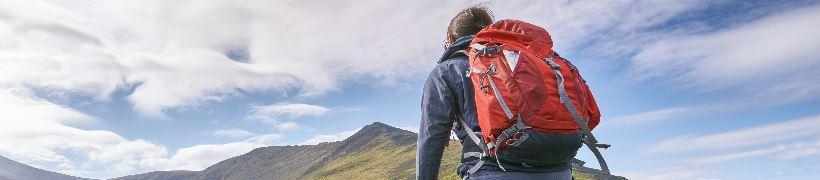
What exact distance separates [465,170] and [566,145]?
77 cm

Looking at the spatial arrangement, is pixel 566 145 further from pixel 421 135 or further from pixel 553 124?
pixel 421 135

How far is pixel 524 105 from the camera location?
162 inches

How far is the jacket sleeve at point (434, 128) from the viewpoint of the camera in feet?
14.6

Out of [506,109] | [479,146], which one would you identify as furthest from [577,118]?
[479,146]

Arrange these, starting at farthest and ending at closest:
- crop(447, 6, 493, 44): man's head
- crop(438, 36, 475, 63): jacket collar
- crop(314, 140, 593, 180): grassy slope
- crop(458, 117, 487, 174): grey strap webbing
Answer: crop(314, 140, 593, 180): grassy slope → crop(447, 6, 493, 44): man's head → crop(438, 36, 475, 63): jacket collar → crop(458, 117, 487, 174): grey strap webbing

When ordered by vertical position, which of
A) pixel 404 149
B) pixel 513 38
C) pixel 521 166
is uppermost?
pixel 404 149

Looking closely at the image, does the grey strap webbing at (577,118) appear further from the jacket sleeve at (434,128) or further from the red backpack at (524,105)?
the jacket sleeve at (434,128)

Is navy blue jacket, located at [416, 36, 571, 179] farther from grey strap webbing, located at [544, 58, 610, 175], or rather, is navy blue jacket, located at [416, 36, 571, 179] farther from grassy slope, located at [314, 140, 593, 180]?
grassy slope, located at [314, 140, 593, 180]

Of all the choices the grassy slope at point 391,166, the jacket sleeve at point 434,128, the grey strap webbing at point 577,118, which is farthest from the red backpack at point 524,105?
the grassy slope at point 391,166

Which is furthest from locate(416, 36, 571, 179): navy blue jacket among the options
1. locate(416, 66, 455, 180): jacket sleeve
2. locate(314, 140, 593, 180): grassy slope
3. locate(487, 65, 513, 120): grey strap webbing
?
locate(314, 140, 593, 180): grassy slope

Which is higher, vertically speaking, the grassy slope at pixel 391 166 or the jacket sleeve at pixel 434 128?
the grassy slope at pixel 391 166

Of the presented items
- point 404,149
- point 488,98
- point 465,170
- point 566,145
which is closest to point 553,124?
point 566,145

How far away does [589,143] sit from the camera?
4.57m

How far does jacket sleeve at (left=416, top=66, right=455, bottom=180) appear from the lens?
4.45 m
